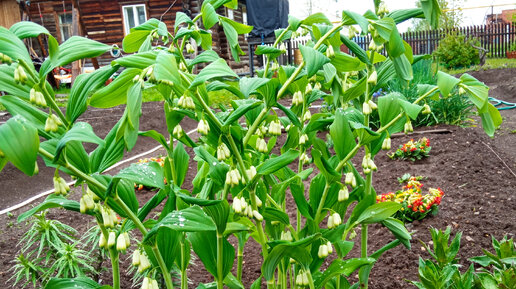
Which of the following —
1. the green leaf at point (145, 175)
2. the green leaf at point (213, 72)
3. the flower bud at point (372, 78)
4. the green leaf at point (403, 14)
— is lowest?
the green leaf at point (145, 175)

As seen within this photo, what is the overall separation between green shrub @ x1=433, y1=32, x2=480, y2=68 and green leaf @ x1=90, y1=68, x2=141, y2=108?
15852 mm

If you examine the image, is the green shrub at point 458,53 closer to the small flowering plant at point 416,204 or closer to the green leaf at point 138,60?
the small flowering plant at point 416,204

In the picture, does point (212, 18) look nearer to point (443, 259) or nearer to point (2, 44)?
point (2, 44)

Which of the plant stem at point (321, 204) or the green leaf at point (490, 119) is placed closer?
the green leaf at point (490, 119)

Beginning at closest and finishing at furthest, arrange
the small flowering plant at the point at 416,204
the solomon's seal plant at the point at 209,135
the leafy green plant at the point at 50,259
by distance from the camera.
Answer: the solomon's seal plant at the point at 209,135
the leafy green plant at the point at 50,259
the small flowering plant at the point at 416,204

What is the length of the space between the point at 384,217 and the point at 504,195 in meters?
2.30

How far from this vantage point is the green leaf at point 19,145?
81 centimetres

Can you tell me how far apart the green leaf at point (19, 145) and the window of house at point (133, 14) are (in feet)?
51.6

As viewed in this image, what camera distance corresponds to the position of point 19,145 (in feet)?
2.69

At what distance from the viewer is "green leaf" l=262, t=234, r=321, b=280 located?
1.25 m

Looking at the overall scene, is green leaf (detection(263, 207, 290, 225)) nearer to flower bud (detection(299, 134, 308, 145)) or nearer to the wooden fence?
flower bud (detection(299, 134, 308, 145))

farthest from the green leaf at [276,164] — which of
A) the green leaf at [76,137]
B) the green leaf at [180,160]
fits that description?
the green leaf at [76,137]

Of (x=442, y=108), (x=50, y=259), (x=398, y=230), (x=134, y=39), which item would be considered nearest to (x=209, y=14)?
(x=134, y=39)

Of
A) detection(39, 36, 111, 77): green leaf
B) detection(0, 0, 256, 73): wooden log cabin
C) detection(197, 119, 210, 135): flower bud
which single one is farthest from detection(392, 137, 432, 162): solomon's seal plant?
detection(0, 0, 256, 73): wooden log cabin
